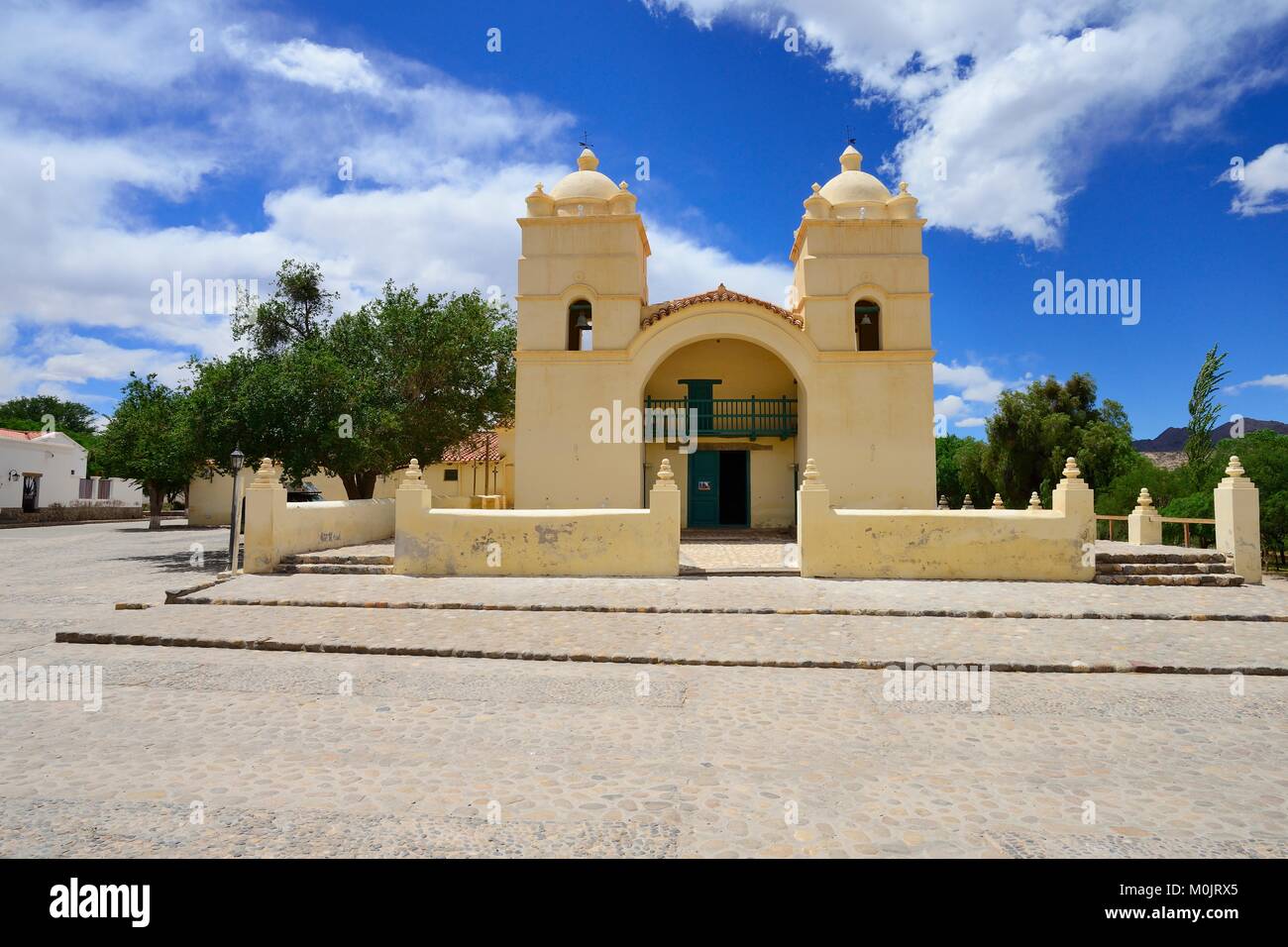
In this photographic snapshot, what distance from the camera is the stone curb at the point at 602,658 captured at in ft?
22.2

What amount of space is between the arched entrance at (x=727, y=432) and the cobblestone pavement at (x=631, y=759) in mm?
11456

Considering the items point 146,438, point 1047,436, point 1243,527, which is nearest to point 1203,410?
point 1047,436

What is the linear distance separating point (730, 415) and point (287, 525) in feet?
36.6

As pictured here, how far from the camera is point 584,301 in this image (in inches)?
719

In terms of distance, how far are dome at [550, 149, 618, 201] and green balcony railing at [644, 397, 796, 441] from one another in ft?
18.4

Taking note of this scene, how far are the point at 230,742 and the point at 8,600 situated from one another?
912cm

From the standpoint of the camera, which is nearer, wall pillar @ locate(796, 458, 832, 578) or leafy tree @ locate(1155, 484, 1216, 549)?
wall pillar @ locate(796, 458, 832, 578)

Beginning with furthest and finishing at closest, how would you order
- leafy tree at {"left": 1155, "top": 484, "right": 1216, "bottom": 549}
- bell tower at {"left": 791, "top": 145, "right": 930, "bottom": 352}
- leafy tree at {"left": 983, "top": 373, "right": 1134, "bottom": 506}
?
leafy tree at {"left": 983, "top": 373, "right": 1134, "bottom": 506} → leafy tree at {"left": 1155, "top": 484, "right": 1216, "bottom": 549} → bell tower at {"left": 791, "top": 145, "right": 930, "bottom": 352}

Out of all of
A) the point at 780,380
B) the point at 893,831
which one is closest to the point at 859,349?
the point at 780,380

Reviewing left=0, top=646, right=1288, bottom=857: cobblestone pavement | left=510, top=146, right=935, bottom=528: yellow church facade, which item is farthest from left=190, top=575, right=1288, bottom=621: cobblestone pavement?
left=510, top=146, right=935, bottom=528: yellow church facade

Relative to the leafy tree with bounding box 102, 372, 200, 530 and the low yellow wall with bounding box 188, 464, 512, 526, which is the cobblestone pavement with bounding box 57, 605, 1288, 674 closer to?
the leafy tree with bounding box 102, 372, 200, 530

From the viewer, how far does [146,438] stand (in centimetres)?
2480

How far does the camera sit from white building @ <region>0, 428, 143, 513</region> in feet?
116

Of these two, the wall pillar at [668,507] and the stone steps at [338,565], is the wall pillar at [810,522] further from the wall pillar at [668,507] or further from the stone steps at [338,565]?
the stone steps at [338,565]
